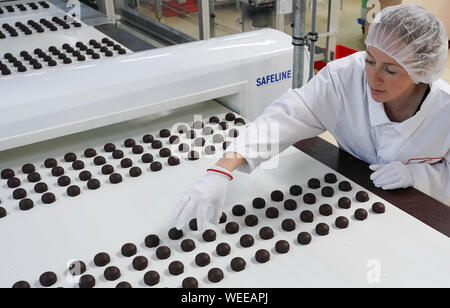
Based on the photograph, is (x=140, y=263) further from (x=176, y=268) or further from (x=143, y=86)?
(x=143, y=86)

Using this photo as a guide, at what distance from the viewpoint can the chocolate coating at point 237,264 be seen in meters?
1.50

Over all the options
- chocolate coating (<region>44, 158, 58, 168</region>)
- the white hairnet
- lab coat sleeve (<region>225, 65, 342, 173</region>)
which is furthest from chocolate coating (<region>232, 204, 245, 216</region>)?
chocolate coating (<region>44, 158, 58, 168</region>)

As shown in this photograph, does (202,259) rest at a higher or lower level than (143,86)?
lower

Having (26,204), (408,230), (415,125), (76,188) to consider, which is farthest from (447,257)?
(26,204)

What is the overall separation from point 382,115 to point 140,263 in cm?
112

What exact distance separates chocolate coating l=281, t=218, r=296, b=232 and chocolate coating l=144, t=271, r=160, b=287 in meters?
0.47

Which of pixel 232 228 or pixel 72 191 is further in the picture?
pixel 72 191

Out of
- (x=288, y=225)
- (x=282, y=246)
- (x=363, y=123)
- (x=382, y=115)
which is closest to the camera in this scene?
(x=282, y=246)

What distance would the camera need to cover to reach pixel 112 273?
148 cm

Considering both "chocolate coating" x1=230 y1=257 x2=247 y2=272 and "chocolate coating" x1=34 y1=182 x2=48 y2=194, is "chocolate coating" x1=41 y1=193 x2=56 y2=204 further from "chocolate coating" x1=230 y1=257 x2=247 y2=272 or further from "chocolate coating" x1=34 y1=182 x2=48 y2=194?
"chocolate coating" x1=230 y1=257 x2=247 y2=272

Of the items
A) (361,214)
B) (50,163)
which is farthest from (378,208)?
(50,163)

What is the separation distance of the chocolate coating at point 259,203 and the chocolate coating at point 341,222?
0.93 ft

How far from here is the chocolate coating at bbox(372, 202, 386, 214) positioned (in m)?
1.71
